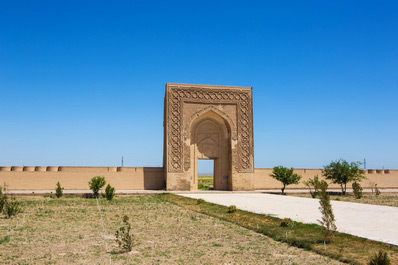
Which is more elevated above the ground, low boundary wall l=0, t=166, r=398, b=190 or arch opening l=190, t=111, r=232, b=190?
arch opening l=190, t=111, r=232, b=190

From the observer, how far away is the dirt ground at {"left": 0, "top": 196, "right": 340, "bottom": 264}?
538 centimetres

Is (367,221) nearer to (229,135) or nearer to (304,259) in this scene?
(304,259)

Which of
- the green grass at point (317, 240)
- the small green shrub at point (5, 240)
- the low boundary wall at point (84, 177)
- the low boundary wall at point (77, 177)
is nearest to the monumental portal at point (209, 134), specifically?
the low boundary wall at point (84, 177)

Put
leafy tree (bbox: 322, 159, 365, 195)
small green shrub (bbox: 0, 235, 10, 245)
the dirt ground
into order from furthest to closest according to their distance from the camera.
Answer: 1. leafy tree (bbox: 322, 159, 365, 195)
2. small green shrub (bbox: 0, 235, 10, 245)
3. the dirt ground

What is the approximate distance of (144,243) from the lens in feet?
21.5

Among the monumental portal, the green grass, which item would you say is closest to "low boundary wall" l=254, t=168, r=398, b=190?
the monumental portal

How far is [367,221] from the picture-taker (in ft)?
27.9

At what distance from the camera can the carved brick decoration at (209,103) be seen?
2347 cm

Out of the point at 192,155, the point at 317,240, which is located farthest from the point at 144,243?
the point at 192,155

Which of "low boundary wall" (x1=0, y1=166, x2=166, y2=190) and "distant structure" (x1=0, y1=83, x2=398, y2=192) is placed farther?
"distant structure" (x1=0, y1=83, x2=398, y2=192)

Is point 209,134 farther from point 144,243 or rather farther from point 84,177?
point 144,243

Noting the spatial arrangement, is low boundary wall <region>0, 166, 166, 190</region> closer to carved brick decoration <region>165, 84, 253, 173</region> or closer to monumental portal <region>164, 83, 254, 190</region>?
monumental portal <region>164, 83, 254, 190</region>

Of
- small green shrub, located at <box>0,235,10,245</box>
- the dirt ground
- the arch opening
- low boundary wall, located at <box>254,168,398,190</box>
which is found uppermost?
the arch opening

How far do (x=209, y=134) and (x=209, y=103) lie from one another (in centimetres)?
236
